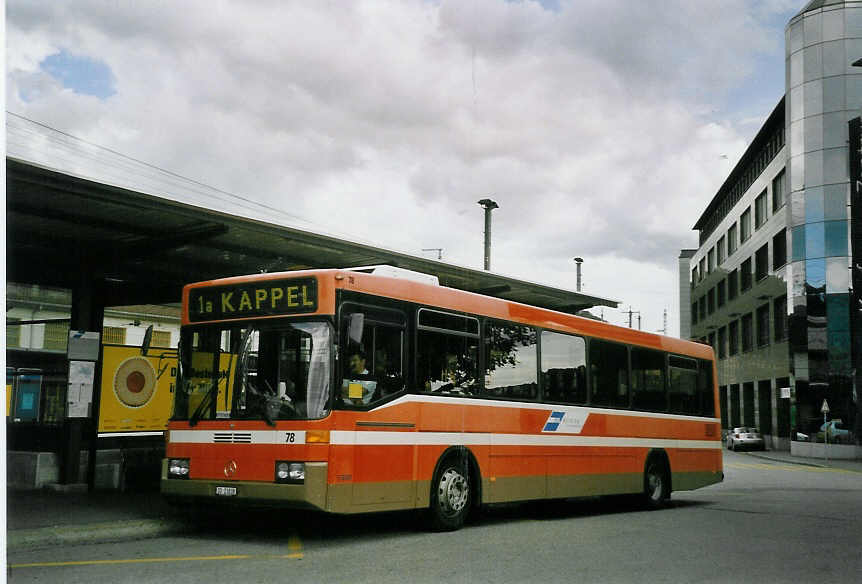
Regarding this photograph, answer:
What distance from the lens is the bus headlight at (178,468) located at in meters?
11.2

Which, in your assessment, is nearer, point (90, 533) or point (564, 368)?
point (90, 533)

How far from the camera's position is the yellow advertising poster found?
15.6 meters

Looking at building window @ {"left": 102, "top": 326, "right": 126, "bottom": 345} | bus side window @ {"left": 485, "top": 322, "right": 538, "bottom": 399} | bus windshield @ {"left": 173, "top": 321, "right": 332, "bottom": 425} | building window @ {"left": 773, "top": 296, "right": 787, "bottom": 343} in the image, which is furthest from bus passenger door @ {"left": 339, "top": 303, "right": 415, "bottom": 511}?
building window @ {"left": 773, "top": 296, "right": 787, "bottom": 343}

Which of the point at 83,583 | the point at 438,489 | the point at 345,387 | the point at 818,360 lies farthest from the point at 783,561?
the point at 818,360

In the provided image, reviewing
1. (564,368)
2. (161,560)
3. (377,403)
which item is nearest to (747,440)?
(564,368)

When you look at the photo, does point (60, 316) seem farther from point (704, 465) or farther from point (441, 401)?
point (704, 465)

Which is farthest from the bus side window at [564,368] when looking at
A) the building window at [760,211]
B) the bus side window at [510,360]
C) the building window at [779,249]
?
the building window at [760,211]

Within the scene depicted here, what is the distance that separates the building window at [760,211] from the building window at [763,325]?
495cm

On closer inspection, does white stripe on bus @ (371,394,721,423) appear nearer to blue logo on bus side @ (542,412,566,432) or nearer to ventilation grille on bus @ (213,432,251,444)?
blue logo on bus side @ (542,412,566,432)

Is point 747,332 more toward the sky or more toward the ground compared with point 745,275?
more toward the ground

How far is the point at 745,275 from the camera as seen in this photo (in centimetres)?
6141

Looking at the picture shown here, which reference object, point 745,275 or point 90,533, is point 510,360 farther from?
point 745,275

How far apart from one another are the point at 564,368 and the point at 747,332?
5002 cm

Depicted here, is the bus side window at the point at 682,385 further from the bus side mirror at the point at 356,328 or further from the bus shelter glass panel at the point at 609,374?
the bus side mirror at the point at 356,328
